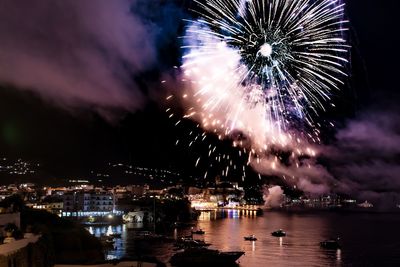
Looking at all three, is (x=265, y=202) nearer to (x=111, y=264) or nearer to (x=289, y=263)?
(x=289, y=263)

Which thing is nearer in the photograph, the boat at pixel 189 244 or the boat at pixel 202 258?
the boat at pixel 202 258

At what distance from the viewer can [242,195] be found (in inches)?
7746

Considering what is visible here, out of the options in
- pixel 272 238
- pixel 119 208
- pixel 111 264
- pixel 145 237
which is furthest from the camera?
pixel 119 208

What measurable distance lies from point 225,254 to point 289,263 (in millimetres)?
6015

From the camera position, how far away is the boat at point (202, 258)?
125 feet

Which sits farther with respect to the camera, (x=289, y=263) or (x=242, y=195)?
(x=242, y=195)

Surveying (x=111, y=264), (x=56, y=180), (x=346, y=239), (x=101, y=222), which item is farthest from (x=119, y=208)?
(x=56, y=180)

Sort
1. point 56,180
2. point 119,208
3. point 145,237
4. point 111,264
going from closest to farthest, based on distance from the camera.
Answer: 1. point 111,264
2. point 145,237
3. point 119,208
4. point 56,180

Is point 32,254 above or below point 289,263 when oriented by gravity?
above

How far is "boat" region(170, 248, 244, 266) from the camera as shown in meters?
38.0

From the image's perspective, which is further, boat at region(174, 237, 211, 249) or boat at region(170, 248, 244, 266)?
boat at region(174, 237, 211, 249)

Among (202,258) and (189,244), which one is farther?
(189,244)

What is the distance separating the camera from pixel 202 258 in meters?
38.1

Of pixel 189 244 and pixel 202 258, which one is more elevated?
pixel 189 244
